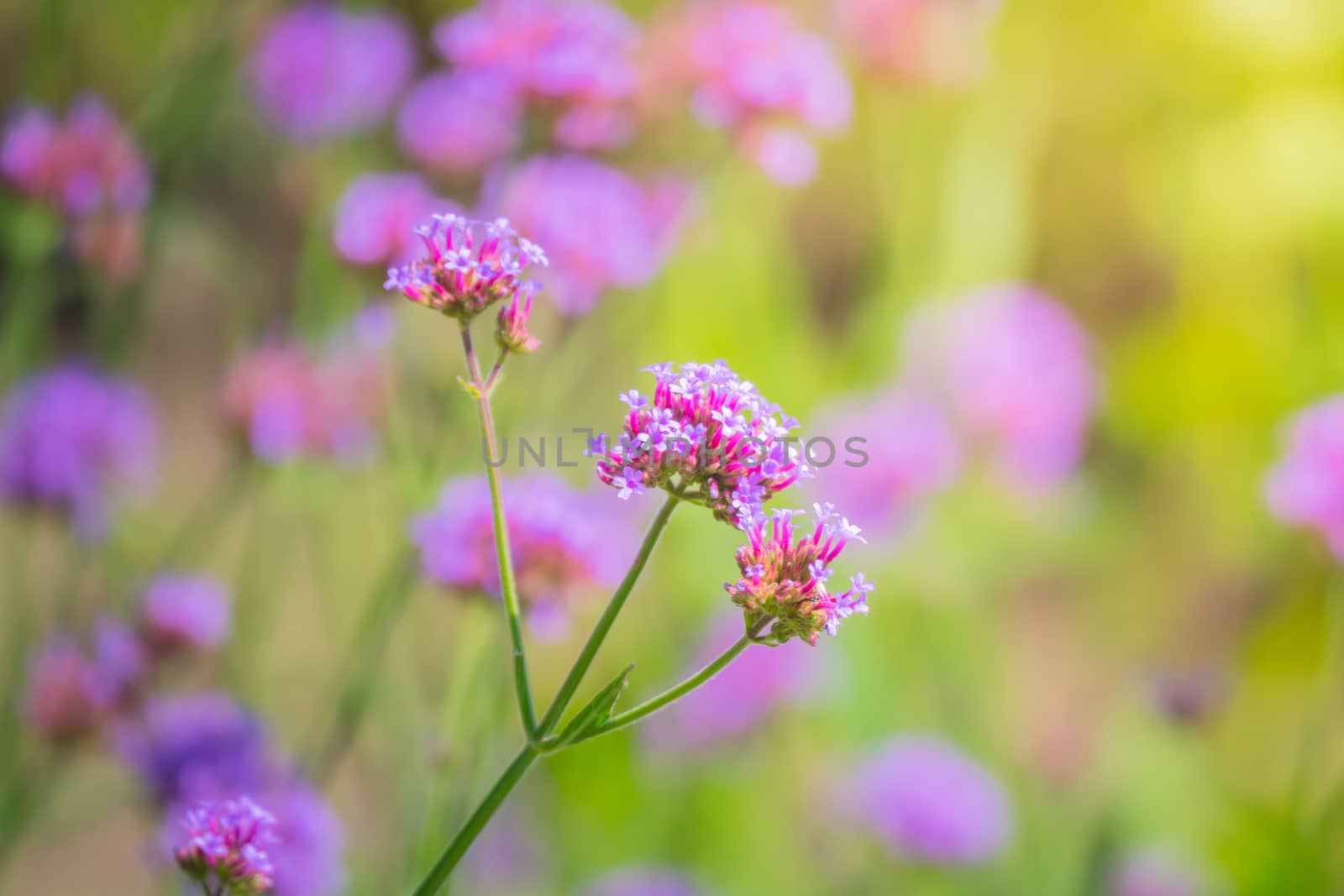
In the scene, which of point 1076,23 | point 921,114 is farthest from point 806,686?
point 1076,23

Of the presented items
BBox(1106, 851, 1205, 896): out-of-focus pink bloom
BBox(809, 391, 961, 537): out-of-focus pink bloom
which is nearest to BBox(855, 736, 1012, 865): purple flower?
BBox(1106, 851, 1205, 896): out-of-focus pink bloom

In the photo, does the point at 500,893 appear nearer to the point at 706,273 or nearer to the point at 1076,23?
the point at 706,273

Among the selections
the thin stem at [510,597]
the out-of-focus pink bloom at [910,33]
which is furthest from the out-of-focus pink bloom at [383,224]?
the out-of-focus pink bloom at [910,33]

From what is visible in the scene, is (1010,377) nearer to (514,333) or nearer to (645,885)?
(645,885)

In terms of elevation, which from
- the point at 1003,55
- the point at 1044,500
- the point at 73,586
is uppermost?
the point at 1003,55

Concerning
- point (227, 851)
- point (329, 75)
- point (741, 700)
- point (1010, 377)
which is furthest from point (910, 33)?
point (227, 851)

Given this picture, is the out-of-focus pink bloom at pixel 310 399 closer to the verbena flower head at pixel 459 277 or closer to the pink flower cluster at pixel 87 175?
the pink flower cluster at pixel 87 175
